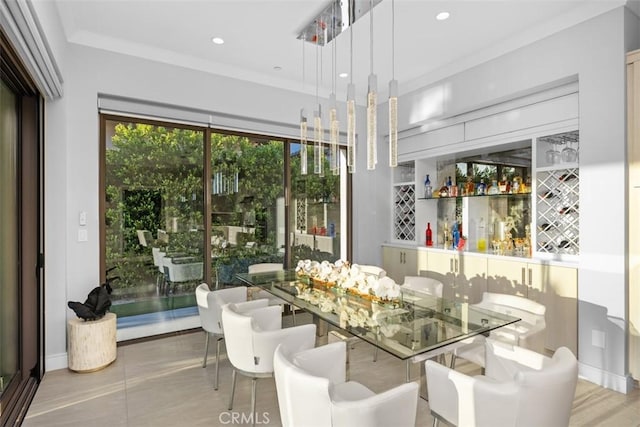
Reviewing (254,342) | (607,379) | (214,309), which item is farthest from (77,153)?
(607,379)

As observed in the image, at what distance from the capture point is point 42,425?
2.39m

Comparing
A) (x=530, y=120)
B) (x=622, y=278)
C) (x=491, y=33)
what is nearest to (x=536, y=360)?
(x=622, y=278)

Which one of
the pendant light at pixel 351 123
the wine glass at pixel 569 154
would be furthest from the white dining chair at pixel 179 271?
the wine glass at pixel 569 154

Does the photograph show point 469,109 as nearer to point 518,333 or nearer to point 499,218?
point 499,218

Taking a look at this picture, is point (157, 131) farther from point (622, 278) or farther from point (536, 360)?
point (622, 278)

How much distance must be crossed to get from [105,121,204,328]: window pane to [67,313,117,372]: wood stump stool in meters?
0.65

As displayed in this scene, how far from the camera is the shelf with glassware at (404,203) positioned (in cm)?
509

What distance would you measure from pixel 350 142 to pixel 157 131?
2378mm

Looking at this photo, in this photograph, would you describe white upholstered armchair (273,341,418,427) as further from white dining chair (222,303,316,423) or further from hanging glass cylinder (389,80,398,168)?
hanging glass cylinder (389,80,398,168)

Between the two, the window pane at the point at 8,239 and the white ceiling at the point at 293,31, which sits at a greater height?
the white ceiling at the point at 293,31

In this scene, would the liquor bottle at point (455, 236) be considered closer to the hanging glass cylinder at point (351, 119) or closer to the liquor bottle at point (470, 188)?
the liquor bottle at point (470, 188)

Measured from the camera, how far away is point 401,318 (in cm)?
225

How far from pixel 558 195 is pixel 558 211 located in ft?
0.50

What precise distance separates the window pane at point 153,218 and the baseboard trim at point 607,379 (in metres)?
3.77
